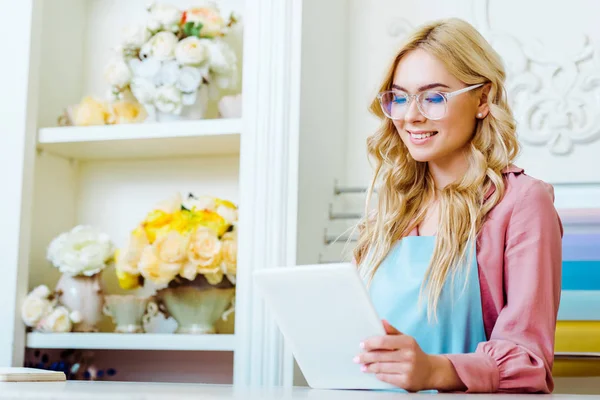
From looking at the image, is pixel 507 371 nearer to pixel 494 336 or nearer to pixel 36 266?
pixel 494 336

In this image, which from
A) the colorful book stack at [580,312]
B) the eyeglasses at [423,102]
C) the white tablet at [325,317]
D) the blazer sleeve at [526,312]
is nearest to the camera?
the white tablet at [325,317]

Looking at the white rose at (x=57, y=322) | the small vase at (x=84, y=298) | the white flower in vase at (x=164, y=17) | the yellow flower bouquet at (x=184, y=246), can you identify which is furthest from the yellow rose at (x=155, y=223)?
the white flower in vase at (x=164, y=17)

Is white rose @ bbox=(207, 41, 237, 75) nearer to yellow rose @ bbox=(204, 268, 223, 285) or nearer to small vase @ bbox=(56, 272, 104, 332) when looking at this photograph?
yellow rose @ bbox=(204, 268, 223, 285)

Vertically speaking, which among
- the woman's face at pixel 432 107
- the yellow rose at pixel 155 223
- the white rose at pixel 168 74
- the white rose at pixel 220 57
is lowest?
the yellow rose at pixel 155 223

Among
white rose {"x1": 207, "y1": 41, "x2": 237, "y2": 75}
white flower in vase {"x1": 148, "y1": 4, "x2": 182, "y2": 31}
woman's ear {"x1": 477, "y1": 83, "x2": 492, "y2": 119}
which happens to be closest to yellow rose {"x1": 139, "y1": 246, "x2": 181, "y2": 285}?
white rose {"x1": 207, "y1": 41, "x2": 237, "y2": 75}

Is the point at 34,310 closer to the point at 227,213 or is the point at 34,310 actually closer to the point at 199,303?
the point at 199,303

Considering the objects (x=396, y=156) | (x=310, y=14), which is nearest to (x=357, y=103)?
(x=310, y=14)

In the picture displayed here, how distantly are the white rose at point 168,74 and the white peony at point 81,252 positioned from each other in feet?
1.59

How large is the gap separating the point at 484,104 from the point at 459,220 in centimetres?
24

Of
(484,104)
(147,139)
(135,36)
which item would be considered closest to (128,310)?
(147,139)

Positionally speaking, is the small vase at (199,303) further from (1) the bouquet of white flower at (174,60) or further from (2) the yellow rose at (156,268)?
(1) the bouquet of white flower at (174,60)

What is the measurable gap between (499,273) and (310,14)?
1.11m

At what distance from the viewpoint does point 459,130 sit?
1701 millimetres

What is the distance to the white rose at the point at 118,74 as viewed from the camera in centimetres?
260
